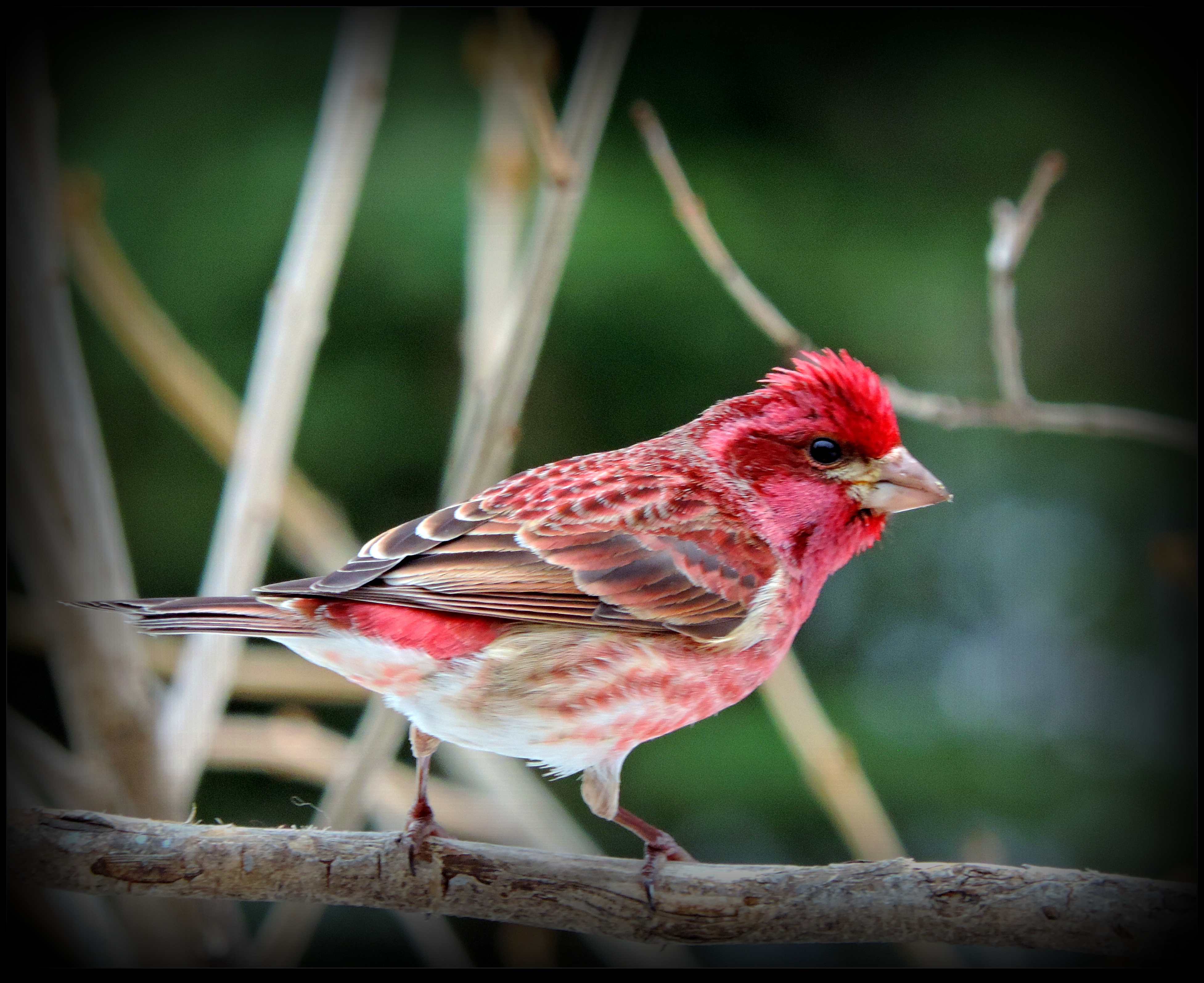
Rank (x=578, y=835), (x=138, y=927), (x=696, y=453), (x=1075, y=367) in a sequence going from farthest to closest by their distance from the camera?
(x=1075, y=367) < (x=578, y=835) < (x=138, y=927) < (x=696, y=453)

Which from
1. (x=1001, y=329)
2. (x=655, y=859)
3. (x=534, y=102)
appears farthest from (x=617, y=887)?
(x=534, y=102)

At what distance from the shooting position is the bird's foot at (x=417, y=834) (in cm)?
188

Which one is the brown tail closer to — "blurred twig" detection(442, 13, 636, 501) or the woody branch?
"blurred twig" detection(442, 13, 636, 501)

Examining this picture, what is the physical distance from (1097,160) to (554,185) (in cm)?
250

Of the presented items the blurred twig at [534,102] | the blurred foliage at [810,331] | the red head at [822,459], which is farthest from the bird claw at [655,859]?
the blurred foliage at [810,331]

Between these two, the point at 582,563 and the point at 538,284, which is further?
the point at 582,563

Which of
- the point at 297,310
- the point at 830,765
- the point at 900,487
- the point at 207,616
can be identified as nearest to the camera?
the point at 207,616

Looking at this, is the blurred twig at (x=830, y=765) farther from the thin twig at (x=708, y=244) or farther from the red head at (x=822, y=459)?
the thin twig at (x=708, y=244)

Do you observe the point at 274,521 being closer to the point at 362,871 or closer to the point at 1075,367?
the point at 362,871

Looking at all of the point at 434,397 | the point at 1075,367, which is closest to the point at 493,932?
the point at 434,397

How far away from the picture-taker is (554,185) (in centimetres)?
181

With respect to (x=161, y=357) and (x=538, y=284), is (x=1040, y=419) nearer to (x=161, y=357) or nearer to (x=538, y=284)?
(x=538, y=284)

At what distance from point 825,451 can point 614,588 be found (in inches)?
15.5

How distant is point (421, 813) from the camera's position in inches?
74.7
